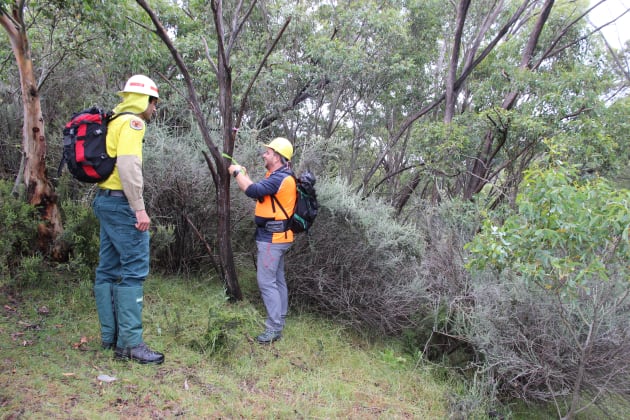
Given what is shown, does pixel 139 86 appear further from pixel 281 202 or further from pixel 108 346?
pixel 108 346

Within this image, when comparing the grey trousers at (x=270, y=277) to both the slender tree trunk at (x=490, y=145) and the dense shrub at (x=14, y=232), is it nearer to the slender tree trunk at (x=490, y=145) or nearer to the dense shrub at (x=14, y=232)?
the dense shrub at (x=14, y=232)

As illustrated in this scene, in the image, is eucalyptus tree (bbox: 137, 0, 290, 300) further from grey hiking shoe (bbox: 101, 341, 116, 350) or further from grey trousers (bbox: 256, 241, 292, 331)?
grey hiking shoe (bbox: 101, 341, 116, 350)

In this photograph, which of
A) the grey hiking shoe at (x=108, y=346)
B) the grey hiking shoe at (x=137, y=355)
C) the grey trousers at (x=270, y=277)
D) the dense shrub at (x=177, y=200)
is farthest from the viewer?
the dense shrub at (x=177, y=200)

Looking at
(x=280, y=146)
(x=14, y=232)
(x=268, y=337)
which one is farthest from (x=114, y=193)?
(x=268, y=337)

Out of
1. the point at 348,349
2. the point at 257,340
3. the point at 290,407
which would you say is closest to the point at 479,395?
the point at 348,349

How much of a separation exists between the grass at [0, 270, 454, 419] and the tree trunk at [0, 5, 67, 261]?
53 cm

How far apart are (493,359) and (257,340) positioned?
2.21 m

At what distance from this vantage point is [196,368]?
3.53m

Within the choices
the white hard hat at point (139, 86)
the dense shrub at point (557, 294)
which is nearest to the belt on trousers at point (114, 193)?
the white hard hat at point (139, 86)

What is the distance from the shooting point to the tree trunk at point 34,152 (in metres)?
4.35

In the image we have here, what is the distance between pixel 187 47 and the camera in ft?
24.8

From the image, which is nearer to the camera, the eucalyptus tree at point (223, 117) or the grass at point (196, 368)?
the grass at point (196, 368)

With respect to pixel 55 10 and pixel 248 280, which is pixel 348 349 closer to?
pixel 248 280

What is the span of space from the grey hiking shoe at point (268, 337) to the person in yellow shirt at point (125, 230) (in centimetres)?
100
